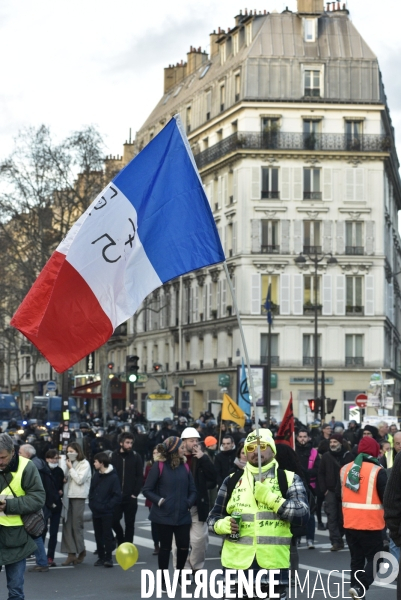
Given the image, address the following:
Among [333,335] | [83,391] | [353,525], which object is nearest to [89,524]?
[353,525]

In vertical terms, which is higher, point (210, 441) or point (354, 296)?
point (354, 296)

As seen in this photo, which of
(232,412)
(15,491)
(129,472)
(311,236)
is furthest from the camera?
(311,236)

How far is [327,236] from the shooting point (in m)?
63.0

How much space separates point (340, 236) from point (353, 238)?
30.4 inches

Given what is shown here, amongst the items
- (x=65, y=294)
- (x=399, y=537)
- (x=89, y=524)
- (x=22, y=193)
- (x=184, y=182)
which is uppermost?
(x=22, y=193)

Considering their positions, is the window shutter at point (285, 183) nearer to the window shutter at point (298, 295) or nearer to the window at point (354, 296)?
the window shutter at point (298, 295)

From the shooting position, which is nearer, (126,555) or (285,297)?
(126,555)

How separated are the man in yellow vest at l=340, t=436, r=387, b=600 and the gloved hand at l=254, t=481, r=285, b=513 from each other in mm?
Result: 3616

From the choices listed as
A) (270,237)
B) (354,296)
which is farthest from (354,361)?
(270,237)

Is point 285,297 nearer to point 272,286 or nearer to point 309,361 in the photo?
point 272,286

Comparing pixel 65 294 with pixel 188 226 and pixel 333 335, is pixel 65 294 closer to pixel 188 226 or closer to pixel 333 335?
pixel 188 226

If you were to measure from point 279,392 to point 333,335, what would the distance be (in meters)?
4.09

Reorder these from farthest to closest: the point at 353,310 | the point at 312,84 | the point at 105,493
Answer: the point at 312,84
the point at 353,310
the point at 105,493

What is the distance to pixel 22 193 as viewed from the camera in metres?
56.9
